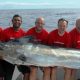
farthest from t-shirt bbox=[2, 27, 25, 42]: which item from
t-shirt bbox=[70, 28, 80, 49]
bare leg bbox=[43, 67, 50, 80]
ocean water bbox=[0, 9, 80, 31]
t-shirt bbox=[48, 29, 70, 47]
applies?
ocean water bbox=[0, 9, 80, 31]

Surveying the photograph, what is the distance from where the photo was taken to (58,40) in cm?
601

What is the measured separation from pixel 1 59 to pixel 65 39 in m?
1.24

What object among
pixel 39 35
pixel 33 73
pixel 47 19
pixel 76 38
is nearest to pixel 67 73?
pixel 33 73

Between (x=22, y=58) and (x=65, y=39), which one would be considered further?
(x=65, y=39)

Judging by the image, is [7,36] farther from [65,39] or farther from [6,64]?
[65,39]

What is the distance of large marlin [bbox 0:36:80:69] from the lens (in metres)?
5.52

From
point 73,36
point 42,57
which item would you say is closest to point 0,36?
point 42,57

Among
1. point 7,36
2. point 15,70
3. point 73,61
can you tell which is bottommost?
point 15,70

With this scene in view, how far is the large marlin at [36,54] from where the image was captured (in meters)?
5.52

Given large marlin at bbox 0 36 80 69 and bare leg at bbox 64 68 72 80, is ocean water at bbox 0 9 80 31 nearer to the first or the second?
large marlin at bbox 0 36 80 69

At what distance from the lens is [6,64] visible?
5.80 meters

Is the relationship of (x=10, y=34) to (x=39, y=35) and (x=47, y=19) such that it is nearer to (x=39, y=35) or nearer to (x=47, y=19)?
(x=39, y=35)

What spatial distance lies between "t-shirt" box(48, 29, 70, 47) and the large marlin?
0.87 ft

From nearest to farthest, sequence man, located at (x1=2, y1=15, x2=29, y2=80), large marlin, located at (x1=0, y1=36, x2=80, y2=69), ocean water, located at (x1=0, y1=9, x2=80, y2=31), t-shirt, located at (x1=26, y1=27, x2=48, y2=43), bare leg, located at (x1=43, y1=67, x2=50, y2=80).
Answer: large marlin, located at (x1=0, y1=36, x2=80, y2=69), bare leg, located at (x1=43, y1=67, x2=50, y2=80), man, located at (x1=2, y1=15, x2=29, y2=80), t-shirt, located at (x1=26, y1=27, x2=48, y2=43), ocean water, located at (x1=0, y1=9, x2=80, y2=31)
